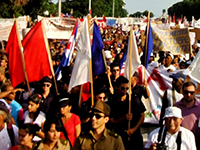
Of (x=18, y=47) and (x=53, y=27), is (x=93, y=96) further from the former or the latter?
(x=53, y=27)

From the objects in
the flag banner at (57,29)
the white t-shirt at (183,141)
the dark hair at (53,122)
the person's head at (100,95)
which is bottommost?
the white t-shirt at (183,141)

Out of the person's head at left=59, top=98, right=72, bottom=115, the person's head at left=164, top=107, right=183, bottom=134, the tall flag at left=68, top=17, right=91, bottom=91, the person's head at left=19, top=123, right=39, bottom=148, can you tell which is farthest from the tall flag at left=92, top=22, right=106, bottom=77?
the person's head at left=164, top=107, right=183, bottom=134

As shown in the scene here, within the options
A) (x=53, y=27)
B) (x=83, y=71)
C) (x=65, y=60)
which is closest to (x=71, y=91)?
(x=83, y=71)

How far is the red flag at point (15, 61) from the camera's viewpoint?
561cm

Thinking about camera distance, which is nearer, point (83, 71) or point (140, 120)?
point (140, 120)

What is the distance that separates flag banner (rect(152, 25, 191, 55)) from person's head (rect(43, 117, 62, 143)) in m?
4.21

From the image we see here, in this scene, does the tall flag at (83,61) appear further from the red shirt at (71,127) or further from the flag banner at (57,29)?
the flag banner at (57,29)

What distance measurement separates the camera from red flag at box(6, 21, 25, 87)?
5.61m

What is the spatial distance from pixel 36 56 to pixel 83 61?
0.99m

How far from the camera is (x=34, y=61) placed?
5773 millimetres

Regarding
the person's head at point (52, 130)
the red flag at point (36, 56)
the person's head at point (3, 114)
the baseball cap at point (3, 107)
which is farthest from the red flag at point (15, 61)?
the person's head at point (52, 130)

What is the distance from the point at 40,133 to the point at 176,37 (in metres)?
4.53

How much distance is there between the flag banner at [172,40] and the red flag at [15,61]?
3067 mm

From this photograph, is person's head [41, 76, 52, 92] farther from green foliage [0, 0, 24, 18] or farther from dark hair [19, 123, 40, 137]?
green foliage [0, 0, 24, 18]
